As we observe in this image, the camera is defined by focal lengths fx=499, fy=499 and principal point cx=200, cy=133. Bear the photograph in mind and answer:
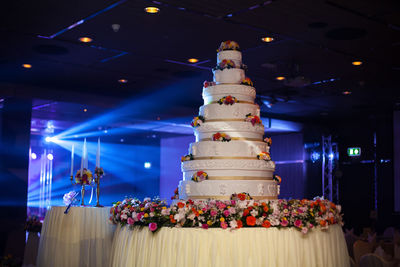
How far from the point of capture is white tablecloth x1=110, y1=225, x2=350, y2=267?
181 inches

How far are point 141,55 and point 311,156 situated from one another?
10.6m

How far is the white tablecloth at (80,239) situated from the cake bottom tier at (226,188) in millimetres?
1887

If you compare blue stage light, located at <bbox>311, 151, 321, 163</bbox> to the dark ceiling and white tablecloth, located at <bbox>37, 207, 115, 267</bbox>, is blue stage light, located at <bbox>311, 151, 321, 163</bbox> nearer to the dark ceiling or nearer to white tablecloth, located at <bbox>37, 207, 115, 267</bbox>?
the dark ceiling

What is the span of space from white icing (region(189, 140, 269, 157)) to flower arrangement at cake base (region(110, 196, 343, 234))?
0.56 meters

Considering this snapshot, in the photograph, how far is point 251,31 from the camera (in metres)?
7.87

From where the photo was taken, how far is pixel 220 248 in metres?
4.60

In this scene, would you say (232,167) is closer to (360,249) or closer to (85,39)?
(360,249)

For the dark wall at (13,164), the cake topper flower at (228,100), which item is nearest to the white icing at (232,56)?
the cake topper flower at (228,100)

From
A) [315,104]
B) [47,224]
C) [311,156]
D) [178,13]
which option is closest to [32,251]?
[47,224]

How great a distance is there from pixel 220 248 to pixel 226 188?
925mm

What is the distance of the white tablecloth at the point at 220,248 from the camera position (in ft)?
15.1

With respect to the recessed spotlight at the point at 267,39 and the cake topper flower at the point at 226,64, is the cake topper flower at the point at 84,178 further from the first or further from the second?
the recessed spotlight at the point at 267,39

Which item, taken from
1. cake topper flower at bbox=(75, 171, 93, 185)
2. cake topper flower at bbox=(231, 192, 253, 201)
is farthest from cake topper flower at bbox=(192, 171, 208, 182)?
cake topper flower at bbox=(75, 171, 93, 185)

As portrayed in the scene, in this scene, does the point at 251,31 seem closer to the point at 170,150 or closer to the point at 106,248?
the point at 106,248
